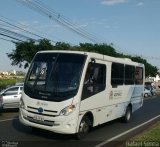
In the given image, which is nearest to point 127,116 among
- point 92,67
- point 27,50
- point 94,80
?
point 94,80

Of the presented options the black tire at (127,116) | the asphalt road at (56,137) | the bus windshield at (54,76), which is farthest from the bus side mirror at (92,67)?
the black tire at (127,116)

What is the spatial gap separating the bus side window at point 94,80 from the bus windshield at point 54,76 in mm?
422

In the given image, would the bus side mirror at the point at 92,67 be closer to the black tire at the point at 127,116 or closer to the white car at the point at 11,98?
the black tire at the point at 127,116

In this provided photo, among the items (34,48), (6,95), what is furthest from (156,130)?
(34,48)

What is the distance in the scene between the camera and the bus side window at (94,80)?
12036 millimetres

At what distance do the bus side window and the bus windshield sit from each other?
0.42 m

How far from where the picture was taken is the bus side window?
12036 millimetres

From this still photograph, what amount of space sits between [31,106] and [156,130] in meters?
4.56

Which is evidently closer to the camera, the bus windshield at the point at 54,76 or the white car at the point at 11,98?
the bus windshield at the point at 54,76

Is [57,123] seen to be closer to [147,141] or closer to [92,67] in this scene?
[92,67]

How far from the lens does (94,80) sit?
1267cm

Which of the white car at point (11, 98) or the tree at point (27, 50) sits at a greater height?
the tree at point (27, 50)

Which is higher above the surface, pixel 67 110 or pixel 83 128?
pixel 67 110

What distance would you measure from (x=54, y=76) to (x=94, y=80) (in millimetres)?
1484
